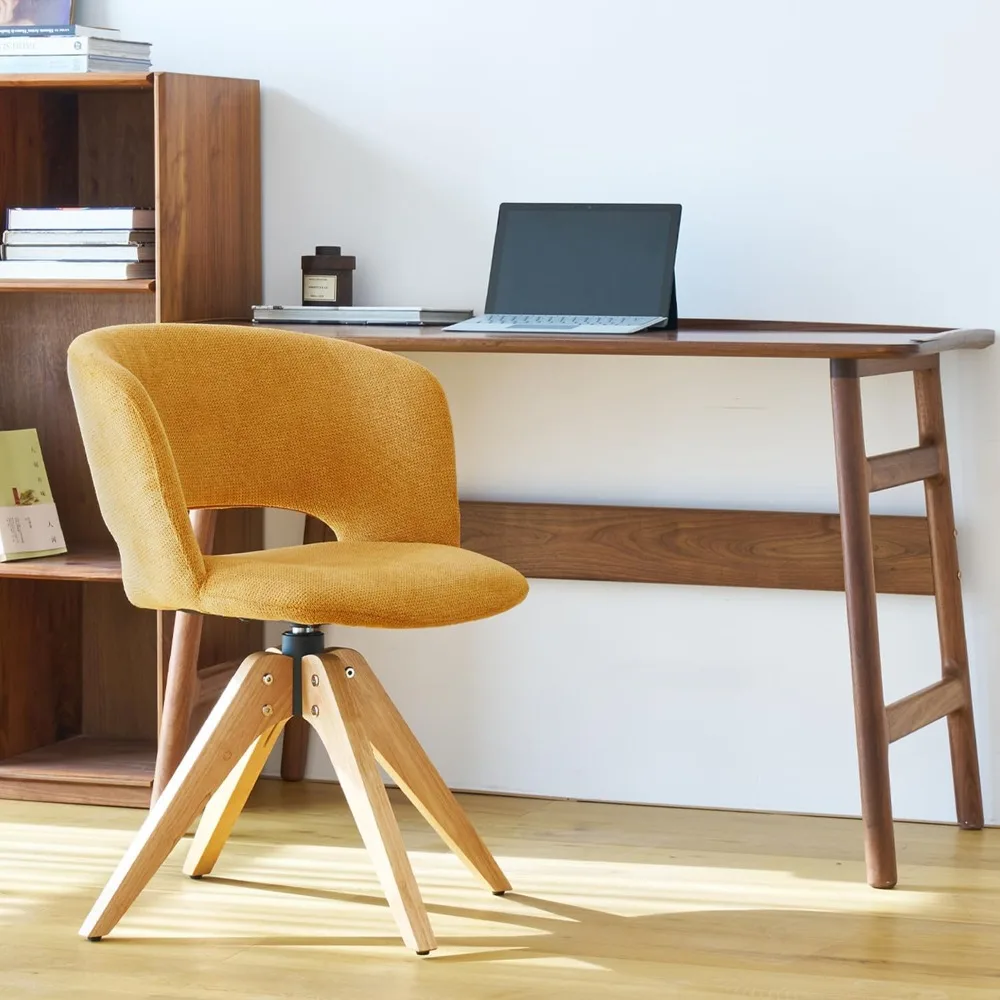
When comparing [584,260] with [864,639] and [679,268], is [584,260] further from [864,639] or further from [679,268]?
[864,639]

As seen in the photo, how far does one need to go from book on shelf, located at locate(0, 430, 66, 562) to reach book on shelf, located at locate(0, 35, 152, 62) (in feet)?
2.17

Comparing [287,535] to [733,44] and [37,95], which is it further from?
[733,44]

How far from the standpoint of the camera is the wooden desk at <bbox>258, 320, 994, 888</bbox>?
7.48 ft

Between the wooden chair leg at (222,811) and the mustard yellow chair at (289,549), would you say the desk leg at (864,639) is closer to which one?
the mustard yellow chair at (289,549)

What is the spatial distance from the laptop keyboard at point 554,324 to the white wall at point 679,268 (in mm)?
255

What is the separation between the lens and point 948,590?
2564 millimetres

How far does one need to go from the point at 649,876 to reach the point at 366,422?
80 centimetres

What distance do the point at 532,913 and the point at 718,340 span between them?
0.84 m

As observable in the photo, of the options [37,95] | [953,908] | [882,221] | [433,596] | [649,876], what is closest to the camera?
[433,596]

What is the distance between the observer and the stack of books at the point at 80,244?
266 cm

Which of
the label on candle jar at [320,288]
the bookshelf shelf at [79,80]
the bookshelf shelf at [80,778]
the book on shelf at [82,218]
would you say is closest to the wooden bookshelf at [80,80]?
the bookshelf shelf at [79,80]

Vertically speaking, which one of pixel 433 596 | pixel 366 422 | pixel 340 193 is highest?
pixel 340 193

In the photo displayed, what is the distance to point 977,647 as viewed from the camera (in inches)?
105

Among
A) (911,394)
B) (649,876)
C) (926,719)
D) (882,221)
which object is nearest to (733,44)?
(882,221)
